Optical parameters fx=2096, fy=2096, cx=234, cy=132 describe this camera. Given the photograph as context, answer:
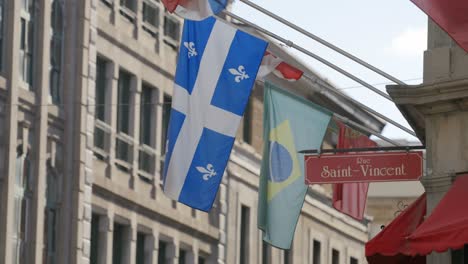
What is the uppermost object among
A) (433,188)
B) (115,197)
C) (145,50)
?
(145,50)

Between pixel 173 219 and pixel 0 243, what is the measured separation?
34.7 feet

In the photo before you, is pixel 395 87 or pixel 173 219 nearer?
pixel 395 87

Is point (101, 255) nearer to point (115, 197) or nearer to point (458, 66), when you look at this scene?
point (115, 197)

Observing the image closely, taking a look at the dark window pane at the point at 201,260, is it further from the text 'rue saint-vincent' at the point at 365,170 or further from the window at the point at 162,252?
the text 'rue saint-vincent' at the point at 365,170

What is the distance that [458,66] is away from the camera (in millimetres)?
26781

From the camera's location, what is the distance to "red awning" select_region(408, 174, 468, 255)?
2475 centimetres

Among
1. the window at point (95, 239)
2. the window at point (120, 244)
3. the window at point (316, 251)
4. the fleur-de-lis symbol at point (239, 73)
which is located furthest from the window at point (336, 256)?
the fleur-de-lis symbol at point (239, 73)

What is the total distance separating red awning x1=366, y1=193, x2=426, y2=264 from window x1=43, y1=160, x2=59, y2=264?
18.4 meters

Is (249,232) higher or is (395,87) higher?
(249,232)

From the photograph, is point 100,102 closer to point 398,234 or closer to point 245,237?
point 245,237

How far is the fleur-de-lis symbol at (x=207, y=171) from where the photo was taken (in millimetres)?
29609

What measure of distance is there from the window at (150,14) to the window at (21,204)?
28.2ft

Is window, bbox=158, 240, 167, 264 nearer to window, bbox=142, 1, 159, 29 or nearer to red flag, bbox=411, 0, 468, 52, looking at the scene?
window, bbox=142, 1, 159, 29

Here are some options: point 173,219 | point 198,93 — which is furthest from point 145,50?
point 198,93
